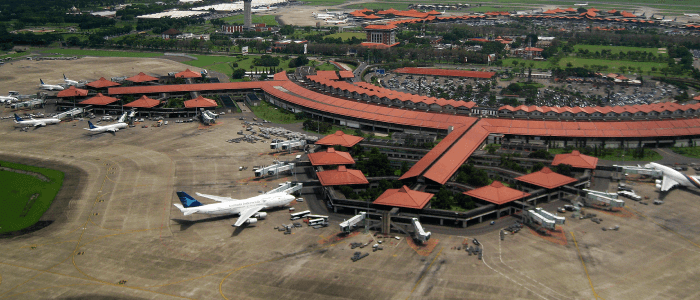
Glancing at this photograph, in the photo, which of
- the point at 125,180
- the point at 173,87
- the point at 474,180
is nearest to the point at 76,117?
the point at 173,87

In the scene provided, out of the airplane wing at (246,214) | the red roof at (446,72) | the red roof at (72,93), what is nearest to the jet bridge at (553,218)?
the airplane wing at (246,214)

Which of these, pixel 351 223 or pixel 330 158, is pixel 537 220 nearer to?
pixel 351 223

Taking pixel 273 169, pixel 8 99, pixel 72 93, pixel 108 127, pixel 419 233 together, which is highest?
pixel 72 93

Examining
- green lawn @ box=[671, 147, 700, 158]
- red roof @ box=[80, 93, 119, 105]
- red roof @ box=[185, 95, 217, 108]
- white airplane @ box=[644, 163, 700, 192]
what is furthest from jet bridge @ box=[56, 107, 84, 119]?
green lawn @ box=[671, 147, 700, 158]

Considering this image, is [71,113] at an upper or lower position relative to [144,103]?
lower

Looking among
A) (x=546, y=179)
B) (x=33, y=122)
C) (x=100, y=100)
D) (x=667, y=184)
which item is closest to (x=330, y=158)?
(x=546, y=179)

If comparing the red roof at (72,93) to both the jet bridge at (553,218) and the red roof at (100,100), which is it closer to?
the red roof at (100,100)

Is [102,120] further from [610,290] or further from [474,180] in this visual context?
[610,290]
